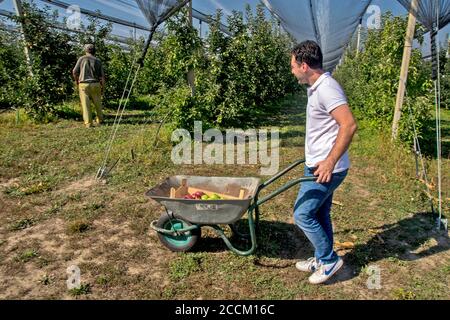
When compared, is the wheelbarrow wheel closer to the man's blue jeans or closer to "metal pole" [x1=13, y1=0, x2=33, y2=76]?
the man's blue jeans

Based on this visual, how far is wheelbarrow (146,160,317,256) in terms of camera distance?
313 centimetres

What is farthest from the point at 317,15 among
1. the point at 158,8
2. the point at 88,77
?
the point at 88,77

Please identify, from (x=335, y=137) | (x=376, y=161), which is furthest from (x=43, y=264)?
(x=376, y=161)

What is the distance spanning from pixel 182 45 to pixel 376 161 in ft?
13.6

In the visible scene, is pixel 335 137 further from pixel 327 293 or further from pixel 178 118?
pixel 178 118

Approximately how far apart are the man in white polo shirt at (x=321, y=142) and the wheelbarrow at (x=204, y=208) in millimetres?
183

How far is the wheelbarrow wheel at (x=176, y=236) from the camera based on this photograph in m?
3.54

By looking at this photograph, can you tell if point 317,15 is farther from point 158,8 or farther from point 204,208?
point 204,208

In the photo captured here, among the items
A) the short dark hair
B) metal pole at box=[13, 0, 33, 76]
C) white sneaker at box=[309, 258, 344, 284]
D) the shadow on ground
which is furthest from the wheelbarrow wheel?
metal pole at box=[13, 0, 33, 76]

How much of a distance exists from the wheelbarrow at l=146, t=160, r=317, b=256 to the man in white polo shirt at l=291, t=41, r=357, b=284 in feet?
0.60

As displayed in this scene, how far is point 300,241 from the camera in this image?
3.94 metres

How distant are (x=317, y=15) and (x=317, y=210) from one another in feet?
27.3

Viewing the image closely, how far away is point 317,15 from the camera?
32.6 feet

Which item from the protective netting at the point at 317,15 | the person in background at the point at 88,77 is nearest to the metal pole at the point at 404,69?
the protective netting at the point at 317,15
